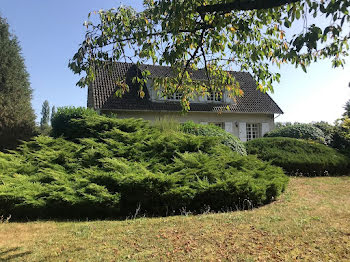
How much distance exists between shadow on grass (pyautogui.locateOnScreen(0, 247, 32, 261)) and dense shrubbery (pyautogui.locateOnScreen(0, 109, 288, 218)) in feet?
4.55

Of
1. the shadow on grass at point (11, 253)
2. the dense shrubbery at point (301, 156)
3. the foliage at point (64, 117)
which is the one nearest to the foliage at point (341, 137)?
the dense shrubbery at point (301, 156)

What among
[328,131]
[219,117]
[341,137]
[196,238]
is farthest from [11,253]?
[219,117]

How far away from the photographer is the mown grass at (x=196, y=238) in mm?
3260

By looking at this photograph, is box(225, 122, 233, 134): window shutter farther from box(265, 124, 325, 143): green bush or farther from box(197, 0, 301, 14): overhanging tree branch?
box(197, 0, 301, 14): overhanging tree branch

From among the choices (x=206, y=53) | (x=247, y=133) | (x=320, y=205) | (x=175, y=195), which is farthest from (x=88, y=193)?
(x=247, y=133)

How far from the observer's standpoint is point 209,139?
7.54 metres

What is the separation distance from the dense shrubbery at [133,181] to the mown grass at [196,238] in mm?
396

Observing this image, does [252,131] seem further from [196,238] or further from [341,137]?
[196,238]

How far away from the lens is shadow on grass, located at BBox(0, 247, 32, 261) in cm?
328

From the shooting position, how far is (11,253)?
341 cm

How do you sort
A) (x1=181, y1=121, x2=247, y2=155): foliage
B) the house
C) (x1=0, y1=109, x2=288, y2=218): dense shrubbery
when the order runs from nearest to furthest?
(x1=0, y1=109, x2=288, y2=218): dense shrubbery, (x1=181, y1=121, x2=247, y2=155): foliage, the house

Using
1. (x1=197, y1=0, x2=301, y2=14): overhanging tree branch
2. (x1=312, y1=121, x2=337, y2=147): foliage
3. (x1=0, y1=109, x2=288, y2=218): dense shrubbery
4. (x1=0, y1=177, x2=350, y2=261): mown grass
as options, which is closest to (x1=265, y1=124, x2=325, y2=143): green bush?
(x1=312, y1=121, x2=337, y2=147): foliage

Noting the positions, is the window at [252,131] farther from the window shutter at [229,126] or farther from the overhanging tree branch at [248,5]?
the overhanging tree branch at [248,5]

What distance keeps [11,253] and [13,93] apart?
58.3 ft
